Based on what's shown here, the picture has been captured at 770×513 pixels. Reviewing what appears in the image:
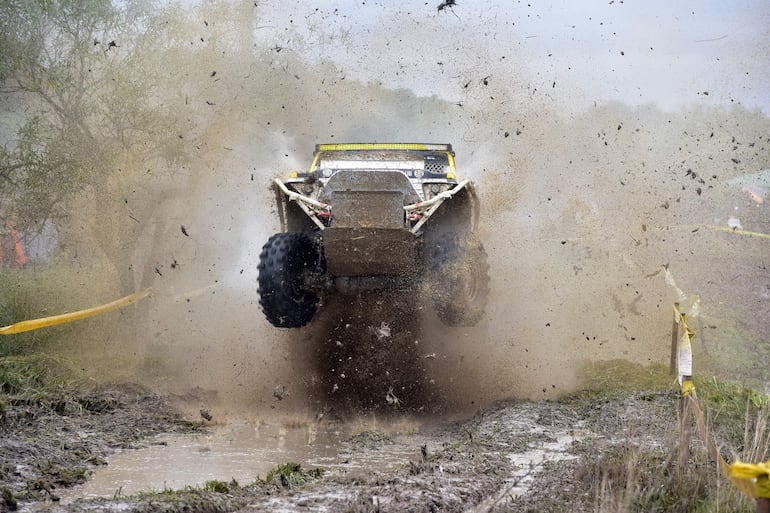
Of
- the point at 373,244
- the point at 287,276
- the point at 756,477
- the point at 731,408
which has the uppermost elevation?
the point at 373,244

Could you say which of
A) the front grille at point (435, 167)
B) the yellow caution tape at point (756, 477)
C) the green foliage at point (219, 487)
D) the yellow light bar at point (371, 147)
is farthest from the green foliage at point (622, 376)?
the yellow caution tape at point (756, 477)

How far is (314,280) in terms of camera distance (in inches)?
358

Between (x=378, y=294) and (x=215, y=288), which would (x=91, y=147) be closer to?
(x=215, y=288)

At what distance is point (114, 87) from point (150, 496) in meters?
8.98

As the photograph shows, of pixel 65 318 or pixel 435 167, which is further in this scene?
pixel 435 167

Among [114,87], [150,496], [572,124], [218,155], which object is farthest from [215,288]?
[150,496]

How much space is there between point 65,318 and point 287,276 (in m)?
2.40

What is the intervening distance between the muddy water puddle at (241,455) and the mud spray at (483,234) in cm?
79

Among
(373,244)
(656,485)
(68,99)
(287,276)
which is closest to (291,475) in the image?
(656,485)

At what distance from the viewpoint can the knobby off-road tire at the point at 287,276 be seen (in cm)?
892

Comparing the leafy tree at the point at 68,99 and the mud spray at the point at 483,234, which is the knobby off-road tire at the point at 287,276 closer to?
the mud spray at the point at 483,234

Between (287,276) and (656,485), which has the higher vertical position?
(287,276)

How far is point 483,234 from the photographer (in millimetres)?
12195

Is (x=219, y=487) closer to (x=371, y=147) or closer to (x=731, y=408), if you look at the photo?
(x=731, y=408)
